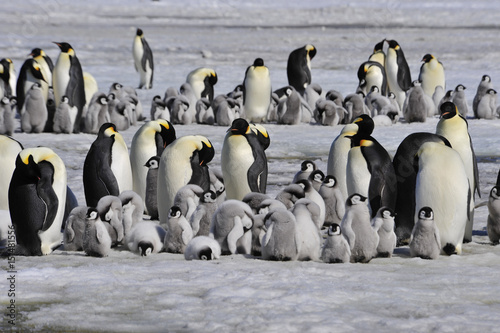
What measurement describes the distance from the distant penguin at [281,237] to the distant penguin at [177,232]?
51 centimetres

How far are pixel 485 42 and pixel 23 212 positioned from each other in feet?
78.3

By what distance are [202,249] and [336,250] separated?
0.77m

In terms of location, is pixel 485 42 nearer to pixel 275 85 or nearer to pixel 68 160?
pixel 275 85

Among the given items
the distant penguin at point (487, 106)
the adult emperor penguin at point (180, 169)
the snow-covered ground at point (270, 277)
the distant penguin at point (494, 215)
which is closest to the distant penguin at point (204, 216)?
the snow-covered ground at point (270, 277)

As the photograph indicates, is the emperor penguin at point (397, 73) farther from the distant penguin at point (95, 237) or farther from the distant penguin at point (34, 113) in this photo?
the distant penguin at point (95, 237)

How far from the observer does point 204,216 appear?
521cm

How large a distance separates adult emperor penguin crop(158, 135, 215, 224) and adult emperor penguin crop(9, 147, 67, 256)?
1.06 metres

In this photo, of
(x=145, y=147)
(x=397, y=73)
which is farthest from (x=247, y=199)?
(x=397, y=73)

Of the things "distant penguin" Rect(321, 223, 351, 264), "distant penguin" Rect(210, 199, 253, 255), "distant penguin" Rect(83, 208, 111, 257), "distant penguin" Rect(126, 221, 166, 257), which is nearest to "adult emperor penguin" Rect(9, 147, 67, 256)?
"distant penguin" Rect(83, 208, 111, 257)

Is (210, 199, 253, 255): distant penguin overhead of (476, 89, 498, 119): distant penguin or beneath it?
beneath

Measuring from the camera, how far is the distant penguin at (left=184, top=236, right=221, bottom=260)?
469cm

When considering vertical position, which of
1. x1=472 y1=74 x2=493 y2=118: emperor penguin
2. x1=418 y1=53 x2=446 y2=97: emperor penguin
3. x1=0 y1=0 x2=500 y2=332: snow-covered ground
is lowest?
x1=0 y1=0 x2=500 y2=332: snow-covered ground

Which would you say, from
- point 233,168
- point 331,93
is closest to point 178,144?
point 233,168

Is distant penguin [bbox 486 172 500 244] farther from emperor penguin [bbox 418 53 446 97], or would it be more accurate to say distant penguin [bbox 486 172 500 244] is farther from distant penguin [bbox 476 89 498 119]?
emperor penguin [bbox 418 53 446 97]
